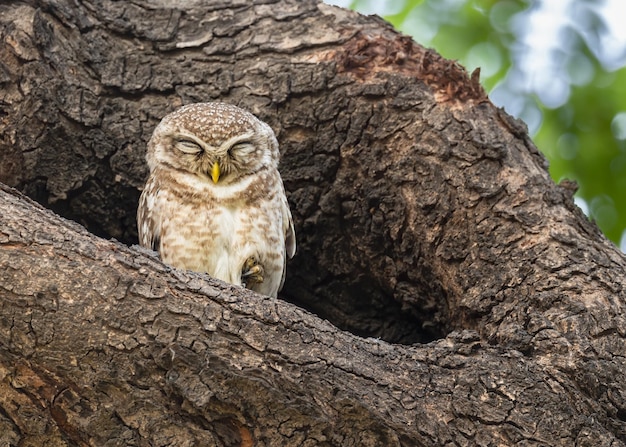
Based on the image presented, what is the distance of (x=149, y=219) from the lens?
12.5 ft

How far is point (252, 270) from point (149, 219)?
Result: 483 mm

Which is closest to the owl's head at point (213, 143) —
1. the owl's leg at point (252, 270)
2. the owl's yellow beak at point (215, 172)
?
the owl's yellow beak at point (215, 172)

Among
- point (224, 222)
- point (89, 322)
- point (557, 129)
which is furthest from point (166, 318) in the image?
point (557, 129)

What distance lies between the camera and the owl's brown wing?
3.77m

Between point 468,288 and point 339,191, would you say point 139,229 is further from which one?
point 468,288

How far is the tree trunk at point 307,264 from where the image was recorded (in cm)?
239

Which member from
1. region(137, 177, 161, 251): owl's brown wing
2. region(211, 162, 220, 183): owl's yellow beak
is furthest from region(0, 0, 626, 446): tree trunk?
region(211, 162, 220, 183): owl's yellow beak

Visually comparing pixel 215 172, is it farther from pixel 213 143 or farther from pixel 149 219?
pixel 149 219

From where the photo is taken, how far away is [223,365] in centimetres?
240

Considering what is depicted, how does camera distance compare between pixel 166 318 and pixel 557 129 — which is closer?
pixel 166 318

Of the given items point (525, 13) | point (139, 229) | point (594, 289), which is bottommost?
point (139, 229)

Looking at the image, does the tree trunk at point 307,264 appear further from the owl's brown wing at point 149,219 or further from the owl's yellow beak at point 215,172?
the owl's yellow beak at point 215,172

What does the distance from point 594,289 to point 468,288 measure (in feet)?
1.56

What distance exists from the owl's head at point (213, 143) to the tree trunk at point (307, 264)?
0.69 feet
